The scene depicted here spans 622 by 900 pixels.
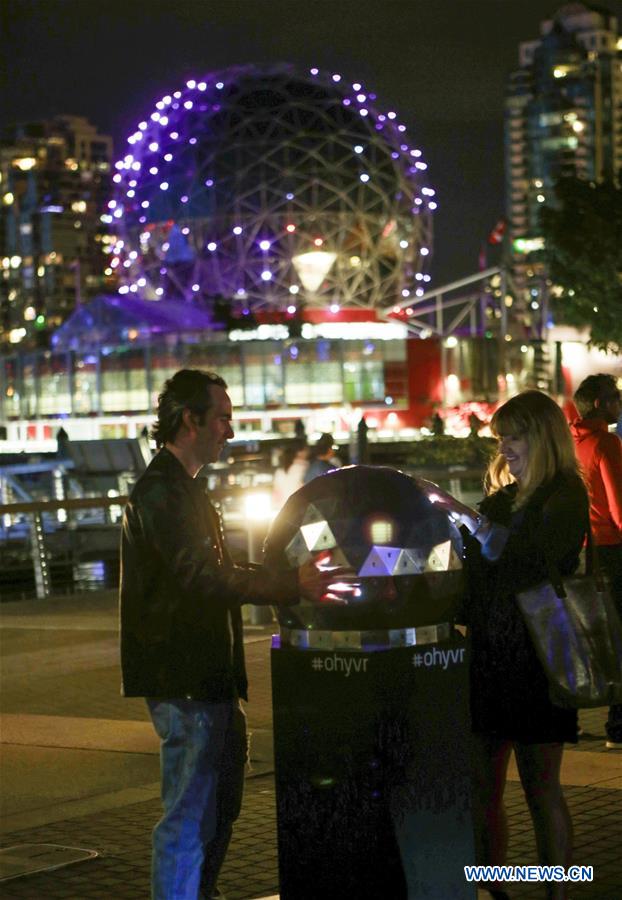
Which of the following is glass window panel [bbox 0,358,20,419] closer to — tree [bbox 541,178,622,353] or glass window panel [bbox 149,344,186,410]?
glass window panel [bbox 149,344,186,410]

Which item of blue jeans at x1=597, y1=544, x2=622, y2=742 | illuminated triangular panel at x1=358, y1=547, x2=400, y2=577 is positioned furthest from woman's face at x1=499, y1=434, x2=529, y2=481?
blue jeans at x1=597, y1=544, x2=622, y2=742

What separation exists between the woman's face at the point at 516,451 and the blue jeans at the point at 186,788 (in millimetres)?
1328

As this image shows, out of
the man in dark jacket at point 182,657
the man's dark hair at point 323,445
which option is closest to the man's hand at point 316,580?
the man in dark jacket at point 182,657

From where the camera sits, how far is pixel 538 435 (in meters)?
5.64

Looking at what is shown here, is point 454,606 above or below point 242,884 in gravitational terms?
above

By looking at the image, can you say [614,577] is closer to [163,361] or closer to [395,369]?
[163,361]

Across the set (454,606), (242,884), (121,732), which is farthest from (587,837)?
(121,732)

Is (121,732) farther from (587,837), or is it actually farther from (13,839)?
(587,837)

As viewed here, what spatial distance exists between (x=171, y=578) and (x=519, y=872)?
1.95 metres

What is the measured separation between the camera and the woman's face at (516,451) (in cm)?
566

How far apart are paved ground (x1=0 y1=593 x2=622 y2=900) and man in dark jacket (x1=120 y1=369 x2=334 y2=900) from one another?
4.27ft

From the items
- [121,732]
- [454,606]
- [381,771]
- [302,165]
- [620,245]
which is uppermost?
[302,165]

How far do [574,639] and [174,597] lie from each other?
52.1 inches

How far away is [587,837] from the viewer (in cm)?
684
